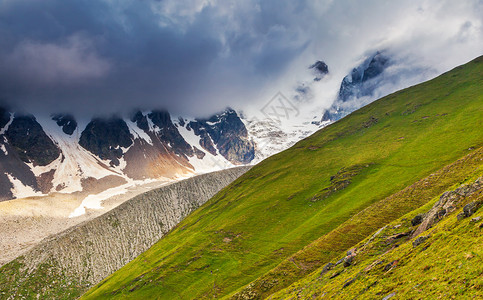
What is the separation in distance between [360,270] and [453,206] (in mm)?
12625

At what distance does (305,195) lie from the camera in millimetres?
100938

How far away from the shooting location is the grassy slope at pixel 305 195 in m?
72.6

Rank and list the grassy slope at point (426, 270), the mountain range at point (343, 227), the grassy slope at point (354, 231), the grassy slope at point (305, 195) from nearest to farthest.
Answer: the grassy slope at point (426, 270) → the mountain range at point (343, 227) → the grassy slope at point (354, 231) → the grassy slope at point (305, 195)

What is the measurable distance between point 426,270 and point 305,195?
269 feet

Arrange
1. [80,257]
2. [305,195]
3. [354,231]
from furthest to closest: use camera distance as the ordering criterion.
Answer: [80,257], [305,195], [354,231]

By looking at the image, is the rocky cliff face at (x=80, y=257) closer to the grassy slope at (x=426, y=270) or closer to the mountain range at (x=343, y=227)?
the mountain range at (x=343, y=227)

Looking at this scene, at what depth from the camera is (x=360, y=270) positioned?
95.0 ft

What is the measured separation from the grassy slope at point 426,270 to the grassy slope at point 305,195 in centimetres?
2102

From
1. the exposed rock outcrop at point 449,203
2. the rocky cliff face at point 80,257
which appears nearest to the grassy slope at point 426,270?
the exposed rock outcrop at point 449,203

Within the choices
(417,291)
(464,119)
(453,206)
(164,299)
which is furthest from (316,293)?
(464,119)

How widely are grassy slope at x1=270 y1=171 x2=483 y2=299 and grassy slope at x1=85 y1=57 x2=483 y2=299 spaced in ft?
69.0

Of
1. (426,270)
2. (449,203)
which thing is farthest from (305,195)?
(426,270)

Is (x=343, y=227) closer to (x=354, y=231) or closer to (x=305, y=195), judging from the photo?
(x=354, y=231)

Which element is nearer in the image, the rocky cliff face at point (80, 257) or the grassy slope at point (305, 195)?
the grassy slope at point (305, 195)
